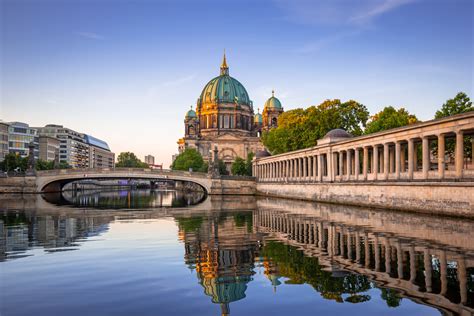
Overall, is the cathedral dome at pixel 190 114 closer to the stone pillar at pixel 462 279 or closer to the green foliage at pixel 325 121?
the green foliage at pixel 325 121

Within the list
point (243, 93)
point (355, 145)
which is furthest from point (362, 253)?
point (243, 93)

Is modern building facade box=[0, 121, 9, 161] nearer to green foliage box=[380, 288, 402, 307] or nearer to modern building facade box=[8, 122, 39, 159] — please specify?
modern building facade box=[8, 122, 39, 159]

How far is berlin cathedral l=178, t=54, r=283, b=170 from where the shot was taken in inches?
6324

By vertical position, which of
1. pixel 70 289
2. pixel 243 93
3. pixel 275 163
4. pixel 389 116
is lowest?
pixel 70 289

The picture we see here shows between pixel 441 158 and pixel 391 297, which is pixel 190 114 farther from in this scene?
pixel 391 297

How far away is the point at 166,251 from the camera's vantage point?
19766 millimetres

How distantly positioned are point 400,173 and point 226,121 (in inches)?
5040

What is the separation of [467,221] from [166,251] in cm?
1894

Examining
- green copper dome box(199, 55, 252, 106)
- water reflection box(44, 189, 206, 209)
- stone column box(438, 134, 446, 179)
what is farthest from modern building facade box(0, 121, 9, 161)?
stone column box(438, 134, 446, 179)

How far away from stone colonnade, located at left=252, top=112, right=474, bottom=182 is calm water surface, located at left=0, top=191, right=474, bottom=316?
9.78 metres

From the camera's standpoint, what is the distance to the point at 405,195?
125 ft

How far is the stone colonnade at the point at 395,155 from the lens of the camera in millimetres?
34156

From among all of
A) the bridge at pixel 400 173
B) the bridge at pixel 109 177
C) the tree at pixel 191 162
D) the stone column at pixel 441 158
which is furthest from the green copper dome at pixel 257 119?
the stone column at pixel 441 158

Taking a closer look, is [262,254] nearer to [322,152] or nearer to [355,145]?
[355,145]
